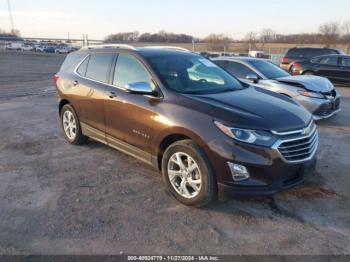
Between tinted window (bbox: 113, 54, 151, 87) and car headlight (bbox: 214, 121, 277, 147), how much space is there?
1.42 m

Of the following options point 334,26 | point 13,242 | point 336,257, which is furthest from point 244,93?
point 334,26

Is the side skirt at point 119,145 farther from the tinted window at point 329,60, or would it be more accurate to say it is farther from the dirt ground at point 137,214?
the tinted window at point 329,60

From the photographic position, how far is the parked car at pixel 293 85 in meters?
7.80

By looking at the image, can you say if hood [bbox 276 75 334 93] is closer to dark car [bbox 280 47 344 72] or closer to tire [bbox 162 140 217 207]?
tire [bbox 162 140 217 207]

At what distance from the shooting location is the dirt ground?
3.23m

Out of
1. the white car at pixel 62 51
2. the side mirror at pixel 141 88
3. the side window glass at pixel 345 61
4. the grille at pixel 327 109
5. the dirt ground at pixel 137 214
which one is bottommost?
the white car at pixel 62 51

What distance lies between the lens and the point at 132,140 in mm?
4656

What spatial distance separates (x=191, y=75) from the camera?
473 centimetres

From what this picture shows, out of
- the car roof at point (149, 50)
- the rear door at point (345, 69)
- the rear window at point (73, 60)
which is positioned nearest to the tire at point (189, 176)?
the car roof at point (149, 50)

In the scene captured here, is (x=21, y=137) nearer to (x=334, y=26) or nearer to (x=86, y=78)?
(x=86, y=78)

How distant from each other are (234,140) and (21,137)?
4.87 meters

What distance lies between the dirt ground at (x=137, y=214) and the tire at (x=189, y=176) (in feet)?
0.49

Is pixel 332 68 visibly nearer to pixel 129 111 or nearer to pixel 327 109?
pixel 327 109

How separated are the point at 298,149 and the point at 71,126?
13.3 ft
